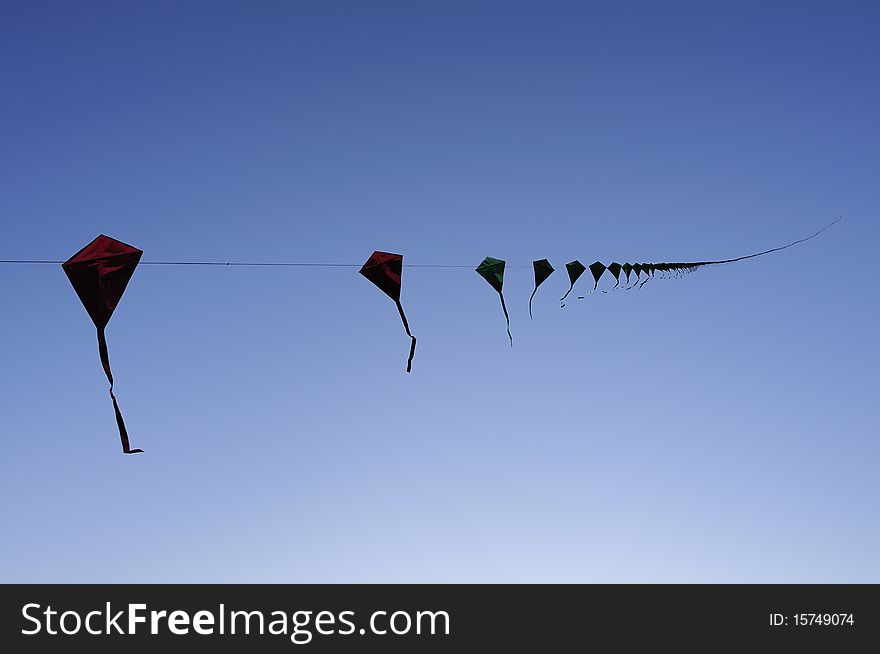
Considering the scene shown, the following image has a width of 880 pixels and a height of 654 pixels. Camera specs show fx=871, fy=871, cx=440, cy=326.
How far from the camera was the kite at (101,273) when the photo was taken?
40.7 ft

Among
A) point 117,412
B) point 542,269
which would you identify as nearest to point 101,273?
point 117,412

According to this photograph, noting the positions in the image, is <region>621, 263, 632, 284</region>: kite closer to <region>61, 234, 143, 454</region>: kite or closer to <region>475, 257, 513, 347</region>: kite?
<region>475, 257, 513, 347</region>: kite

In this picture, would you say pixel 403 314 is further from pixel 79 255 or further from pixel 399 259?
pixel 79 255

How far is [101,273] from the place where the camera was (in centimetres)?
1257

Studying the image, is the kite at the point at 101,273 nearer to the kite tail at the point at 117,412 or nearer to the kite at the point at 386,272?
the kite tail at the point at 117,412

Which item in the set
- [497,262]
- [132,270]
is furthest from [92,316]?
[497,262]

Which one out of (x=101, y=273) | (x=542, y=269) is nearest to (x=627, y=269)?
(x=542, y=269)

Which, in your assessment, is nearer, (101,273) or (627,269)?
(101,273)

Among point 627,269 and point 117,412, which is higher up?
point 627,269

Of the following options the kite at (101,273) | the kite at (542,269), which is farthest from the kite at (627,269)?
the kite at (101,273)

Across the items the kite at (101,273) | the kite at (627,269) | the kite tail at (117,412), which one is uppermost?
the kite at (627,269)

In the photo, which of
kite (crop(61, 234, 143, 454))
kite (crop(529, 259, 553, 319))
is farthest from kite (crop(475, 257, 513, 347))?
kite (crop(61, 234, 143, 454))

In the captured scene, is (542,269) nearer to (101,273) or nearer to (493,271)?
(493,271)

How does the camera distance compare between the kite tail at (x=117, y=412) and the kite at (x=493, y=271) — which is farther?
the kite at (x=493, y=271)
